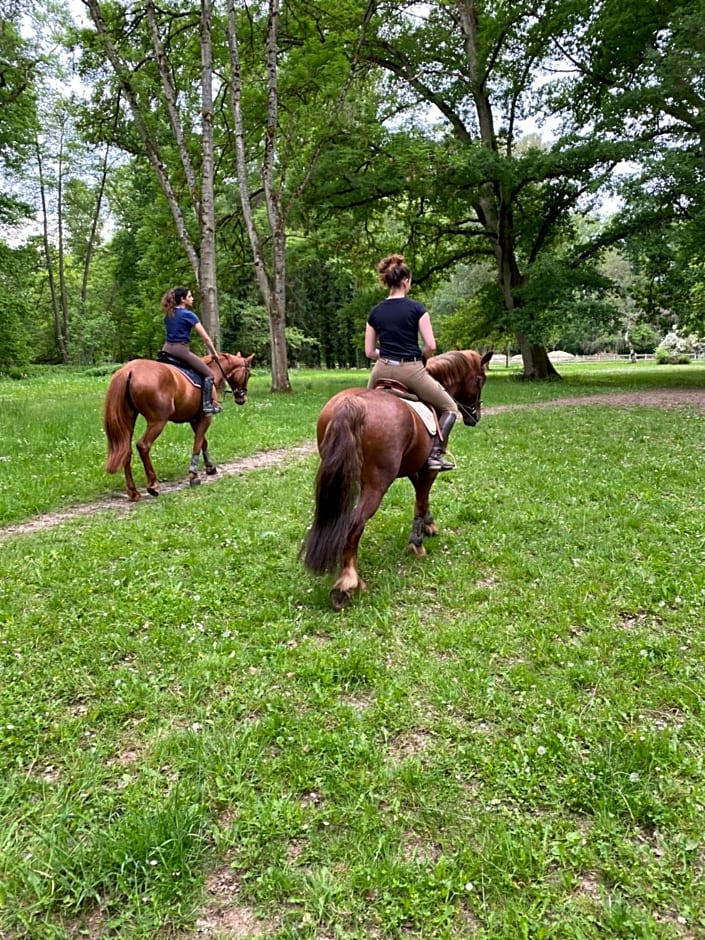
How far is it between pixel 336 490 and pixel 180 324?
17.9 feet

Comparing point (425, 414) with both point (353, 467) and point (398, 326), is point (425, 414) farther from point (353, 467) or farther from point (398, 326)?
point (353, 467)

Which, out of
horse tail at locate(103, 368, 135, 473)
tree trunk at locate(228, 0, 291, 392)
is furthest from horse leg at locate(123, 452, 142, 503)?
tree trunk at locate(228, 0, 291, 392)

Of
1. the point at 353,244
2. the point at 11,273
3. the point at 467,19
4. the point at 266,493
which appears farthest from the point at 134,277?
the point at 266,493

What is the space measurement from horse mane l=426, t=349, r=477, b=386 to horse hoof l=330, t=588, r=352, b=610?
9.09ft

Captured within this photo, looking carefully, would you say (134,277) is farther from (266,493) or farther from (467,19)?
(266,493)

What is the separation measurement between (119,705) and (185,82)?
23734 millimetres

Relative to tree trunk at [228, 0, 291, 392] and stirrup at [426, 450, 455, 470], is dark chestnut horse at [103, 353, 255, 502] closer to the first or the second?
stirrup at [426, 450, 455, 470]

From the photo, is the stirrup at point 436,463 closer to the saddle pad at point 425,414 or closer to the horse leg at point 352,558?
the saddle pad at point 425,414

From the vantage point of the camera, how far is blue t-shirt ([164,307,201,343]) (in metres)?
8.66

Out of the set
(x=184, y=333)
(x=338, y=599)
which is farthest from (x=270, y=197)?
(x=338, y=599)

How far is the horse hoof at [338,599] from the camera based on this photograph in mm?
4723

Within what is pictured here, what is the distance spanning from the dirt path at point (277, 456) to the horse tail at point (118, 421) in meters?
0.66

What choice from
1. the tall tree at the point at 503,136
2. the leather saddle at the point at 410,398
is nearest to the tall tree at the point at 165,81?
the tall tree at the point at 503,136

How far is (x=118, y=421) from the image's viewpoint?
7.82m
